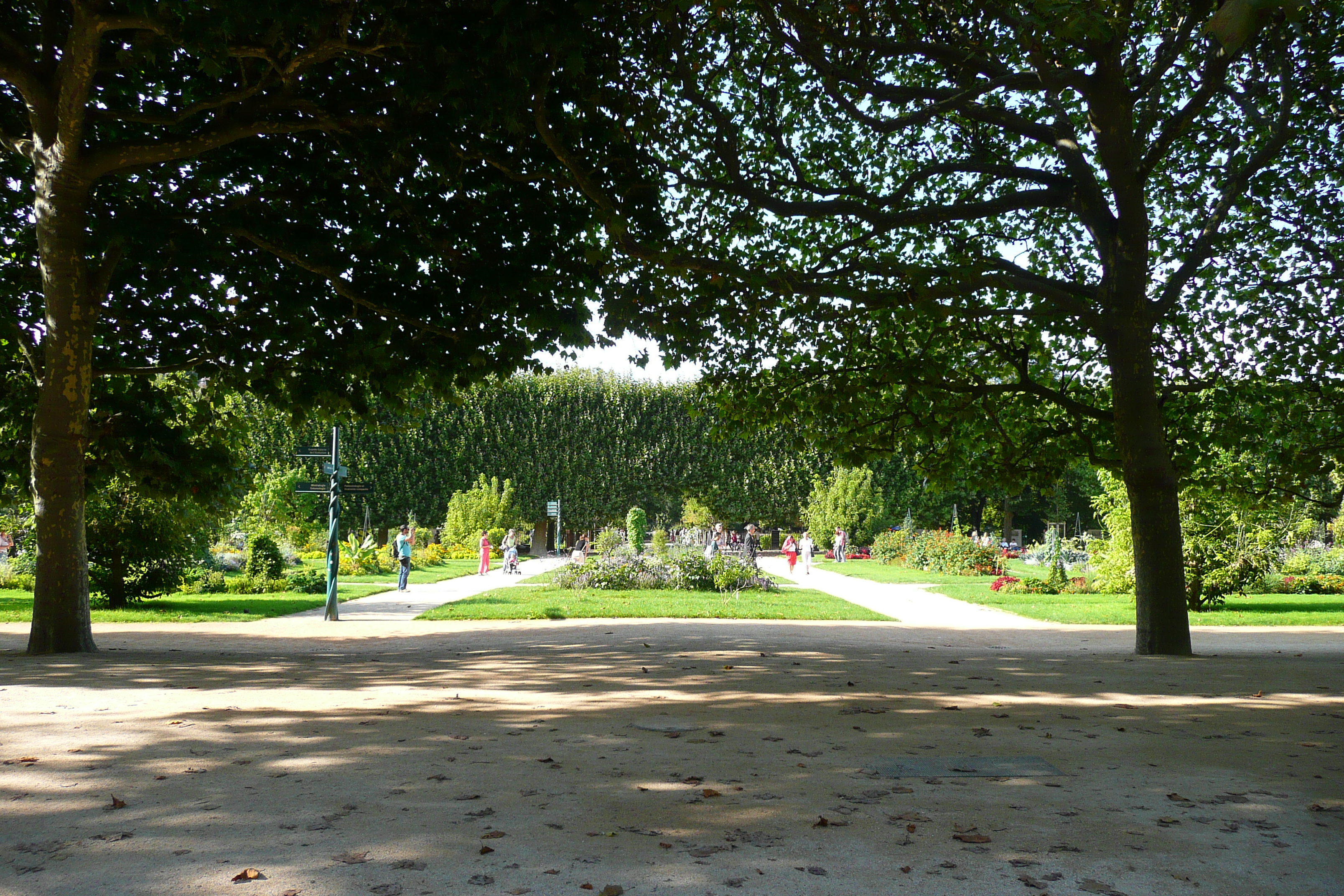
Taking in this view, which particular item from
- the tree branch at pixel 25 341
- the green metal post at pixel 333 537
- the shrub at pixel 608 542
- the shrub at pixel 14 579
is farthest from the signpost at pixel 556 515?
the tree branch at pixel 25 341

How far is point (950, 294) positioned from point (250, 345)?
316 inches

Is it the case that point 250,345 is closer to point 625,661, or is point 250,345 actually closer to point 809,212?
point 625,661

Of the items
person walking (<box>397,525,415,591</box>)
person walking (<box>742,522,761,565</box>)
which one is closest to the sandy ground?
person walking (<box>397,525,415,591</box>)

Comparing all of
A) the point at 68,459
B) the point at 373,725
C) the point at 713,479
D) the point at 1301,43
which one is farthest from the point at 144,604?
the point at 713,479

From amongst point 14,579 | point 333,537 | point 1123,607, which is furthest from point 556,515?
point 1123,607

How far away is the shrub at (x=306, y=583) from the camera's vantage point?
22.8 metres

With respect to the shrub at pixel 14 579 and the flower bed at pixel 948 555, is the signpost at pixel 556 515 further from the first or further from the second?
the shrub at pixel 14 579

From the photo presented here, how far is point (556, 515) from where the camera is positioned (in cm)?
4450

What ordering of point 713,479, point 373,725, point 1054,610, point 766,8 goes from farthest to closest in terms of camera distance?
point 713,479, point 1054,610, point 766,8, point 373,725

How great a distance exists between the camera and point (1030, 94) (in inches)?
460

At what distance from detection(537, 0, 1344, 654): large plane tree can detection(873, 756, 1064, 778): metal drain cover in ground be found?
4.90 m

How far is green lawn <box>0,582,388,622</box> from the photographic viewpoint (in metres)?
16.0

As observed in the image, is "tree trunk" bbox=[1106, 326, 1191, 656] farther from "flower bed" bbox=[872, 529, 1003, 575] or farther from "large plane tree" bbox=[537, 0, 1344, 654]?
"flower bed" bbox=[872, 529, 1003, 575]

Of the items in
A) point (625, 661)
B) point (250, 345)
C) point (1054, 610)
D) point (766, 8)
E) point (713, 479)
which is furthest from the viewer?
point (713, 479)
